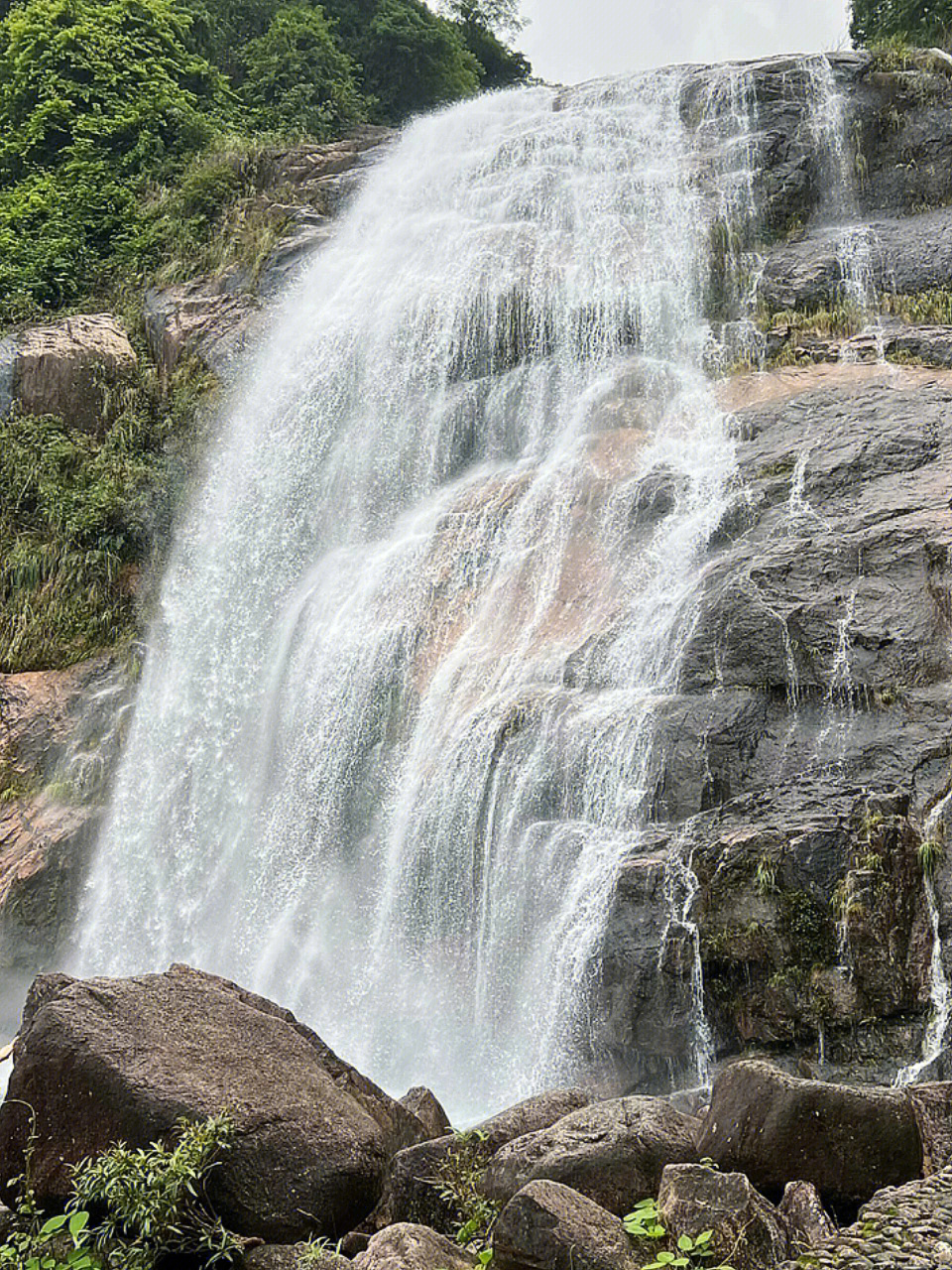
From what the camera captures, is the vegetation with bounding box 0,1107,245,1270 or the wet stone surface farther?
the vegetation with bounding box 0,1107,245,1270

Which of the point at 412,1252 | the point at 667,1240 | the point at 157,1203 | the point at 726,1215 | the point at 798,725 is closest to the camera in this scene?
the point at 726,1215

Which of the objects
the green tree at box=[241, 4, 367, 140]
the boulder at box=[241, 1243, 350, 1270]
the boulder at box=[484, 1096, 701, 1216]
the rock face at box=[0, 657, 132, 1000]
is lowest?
the rock face at box=[0, 657, 132, 1000]

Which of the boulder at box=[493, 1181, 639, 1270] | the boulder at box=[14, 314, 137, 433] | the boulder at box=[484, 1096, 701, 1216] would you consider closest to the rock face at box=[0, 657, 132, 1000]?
the boulder at box=[14, 314, 137, 433]

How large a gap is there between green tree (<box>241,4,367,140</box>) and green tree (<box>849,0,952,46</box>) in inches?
441

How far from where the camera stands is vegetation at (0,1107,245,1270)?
473cm

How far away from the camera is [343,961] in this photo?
10.7 metres

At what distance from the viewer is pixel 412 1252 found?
4551mm

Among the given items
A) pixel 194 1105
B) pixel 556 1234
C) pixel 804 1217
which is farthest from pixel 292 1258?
pixel 804 1217

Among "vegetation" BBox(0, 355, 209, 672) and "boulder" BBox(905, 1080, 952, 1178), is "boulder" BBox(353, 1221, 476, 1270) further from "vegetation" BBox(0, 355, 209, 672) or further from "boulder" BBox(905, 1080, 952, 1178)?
"vegetation" BBox(0, 355, 209, 672)

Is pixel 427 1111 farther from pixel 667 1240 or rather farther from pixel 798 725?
pixel 798 725

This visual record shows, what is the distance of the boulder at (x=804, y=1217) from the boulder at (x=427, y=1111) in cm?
234

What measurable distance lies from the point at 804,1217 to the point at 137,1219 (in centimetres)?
261

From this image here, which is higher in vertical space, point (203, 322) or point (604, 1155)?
point (203, 322)

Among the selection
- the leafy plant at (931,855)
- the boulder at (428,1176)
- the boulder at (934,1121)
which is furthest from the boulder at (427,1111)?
the leafy plant at (931,855)
